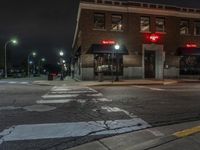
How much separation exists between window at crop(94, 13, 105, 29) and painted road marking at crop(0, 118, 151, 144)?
2509 cm

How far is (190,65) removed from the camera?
37.3 meters

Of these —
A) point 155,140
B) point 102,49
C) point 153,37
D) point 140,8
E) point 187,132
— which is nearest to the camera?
point 155,140

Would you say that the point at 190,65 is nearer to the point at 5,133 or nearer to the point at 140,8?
the point at 140,8

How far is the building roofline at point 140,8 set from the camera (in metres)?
32.2

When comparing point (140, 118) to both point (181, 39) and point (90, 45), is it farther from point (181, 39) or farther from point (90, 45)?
point (181, 39)

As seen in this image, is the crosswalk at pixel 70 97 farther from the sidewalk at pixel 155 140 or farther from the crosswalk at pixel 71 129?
the sidewalk at pixel 155 140

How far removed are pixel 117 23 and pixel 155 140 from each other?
28.4 m

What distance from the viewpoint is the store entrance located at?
3581 cm

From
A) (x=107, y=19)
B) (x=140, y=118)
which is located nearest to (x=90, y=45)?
(x=107, y=19)

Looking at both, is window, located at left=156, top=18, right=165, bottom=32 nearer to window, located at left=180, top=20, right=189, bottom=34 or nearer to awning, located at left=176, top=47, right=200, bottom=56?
window, located at left=180, top=20, right=189, bottom=34

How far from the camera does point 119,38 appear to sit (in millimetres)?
33594

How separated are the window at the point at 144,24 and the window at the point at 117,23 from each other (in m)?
2.69

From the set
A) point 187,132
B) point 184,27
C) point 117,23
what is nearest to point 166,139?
point 187,132

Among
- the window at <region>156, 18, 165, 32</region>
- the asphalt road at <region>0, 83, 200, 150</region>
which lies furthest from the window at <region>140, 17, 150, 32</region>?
the asphalt road at <region>0, 83, 200, 150</region>
